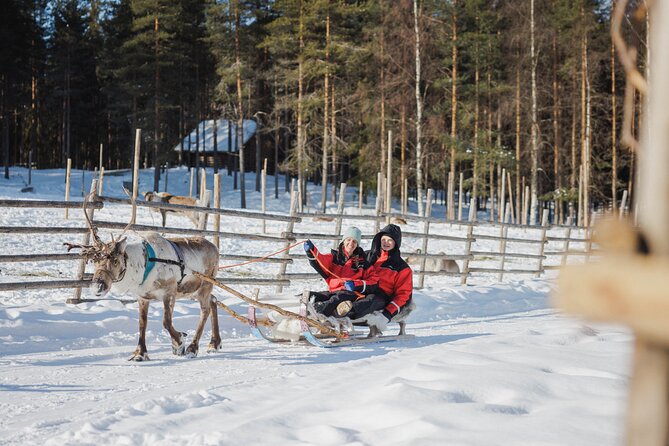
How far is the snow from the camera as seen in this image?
320 centimetres

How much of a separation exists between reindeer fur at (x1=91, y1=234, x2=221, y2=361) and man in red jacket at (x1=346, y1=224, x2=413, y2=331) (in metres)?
1.53

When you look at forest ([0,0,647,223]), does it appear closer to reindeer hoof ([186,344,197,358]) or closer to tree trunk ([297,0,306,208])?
tree trunk ([297,0,306,208])

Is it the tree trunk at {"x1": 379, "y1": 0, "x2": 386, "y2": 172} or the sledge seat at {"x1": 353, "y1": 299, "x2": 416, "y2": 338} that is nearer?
the sledge seat at {"x1": 353, "y1": 299, "x2": 416, "y2": 338}

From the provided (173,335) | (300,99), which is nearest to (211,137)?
(300,99)

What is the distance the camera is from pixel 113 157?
49.0 metres

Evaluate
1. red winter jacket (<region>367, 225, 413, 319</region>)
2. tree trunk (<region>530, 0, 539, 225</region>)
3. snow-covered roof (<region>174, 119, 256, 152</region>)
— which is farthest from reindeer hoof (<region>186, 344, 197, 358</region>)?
snow-covered roof (<region>174, 119, 256, 152</region>)

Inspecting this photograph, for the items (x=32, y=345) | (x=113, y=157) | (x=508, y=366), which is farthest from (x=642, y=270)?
(x=113, y=157)

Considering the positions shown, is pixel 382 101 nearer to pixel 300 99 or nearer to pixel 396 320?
pixel 300 99

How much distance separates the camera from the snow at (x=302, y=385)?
320 cm

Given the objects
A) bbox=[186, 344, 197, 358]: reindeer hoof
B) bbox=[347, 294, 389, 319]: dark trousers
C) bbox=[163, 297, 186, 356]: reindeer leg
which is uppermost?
bbox=[347, 294, 389, 319]: dark trousers

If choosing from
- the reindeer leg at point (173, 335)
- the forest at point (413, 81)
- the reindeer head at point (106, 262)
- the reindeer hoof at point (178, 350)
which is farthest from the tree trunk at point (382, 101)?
the reindeer head at point (106, 262)

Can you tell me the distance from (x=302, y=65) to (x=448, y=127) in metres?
7.15

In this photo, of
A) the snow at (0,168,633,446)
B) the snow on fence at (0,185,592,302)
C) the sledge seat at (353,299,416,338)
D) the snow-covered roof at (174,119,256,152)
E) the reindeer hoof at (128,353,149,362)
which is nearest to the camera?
the snow at (0,168,633,446)

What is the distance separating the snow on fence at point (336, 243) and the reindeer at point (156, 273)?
Answer: 52 centimetres
